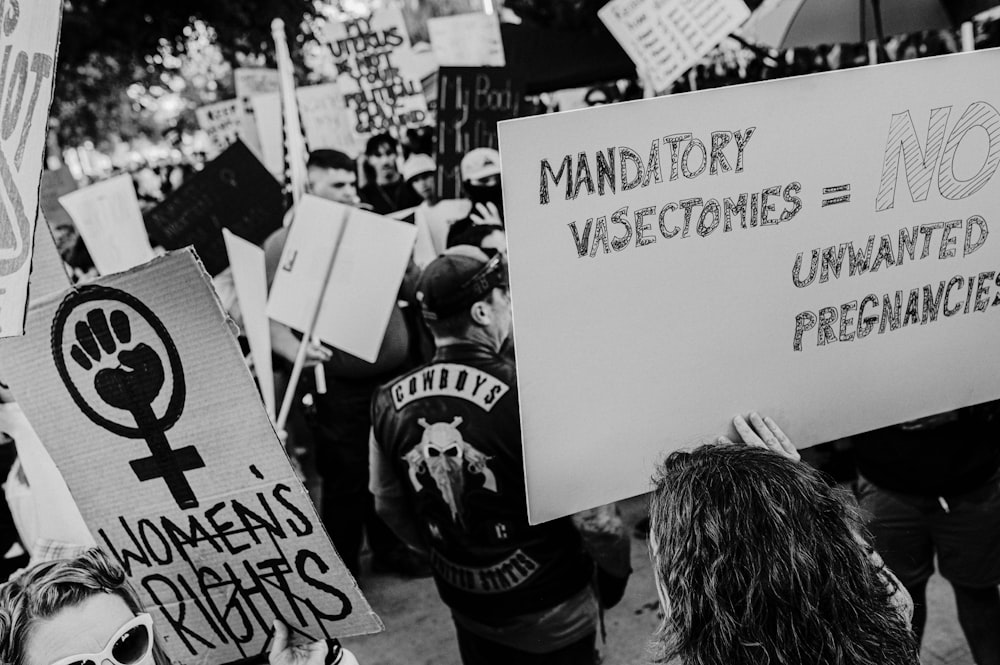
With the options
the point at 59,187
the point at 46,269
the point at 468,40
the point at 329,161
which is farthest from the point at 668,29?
the point at 59,187

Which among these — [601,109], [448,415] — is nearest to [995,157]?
[601,109]

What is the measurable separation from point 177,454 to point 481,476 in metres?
0.84

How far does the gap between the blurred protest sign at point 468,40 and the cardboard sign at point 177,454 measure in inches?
128

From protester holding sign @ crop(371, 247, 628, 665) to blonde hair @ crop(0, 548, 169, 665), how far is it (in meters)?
0.83

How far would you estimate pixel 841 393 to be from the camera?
165 centimetres

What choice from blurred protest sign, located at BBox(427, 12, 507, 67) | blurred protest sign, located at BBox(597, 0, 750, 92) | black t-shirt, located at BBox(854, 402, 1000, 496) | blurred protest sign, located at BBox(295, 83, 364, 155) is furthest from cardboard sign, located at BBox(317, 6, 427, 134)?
black t-shirt, located at BBox(854, 402, 1000, 496)

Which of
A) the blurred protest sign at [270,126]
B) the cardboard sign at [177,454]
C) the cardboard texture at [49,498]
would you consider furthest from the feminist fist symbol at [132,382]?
the blurred protest sign at [270,126]

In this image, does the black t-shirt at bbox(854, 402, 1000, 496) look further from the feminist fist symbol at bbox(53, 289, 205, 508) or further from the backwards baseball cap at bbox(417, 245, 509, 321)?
the feminist fist symbol at bbox(53, 289, 205, 508)

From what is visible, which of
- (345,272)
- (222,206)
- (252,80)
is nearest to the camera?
(345,272)

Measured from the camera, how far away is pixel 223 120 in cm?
540

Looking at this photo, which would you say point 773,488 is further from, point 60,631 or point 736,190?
point 60,631

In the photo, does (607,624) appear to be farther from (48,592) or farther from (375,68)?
(375,68)

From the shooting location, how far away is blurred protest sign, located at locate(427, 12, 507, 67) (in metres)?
4.21

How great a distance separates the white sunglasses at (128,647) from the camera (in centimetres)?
124
